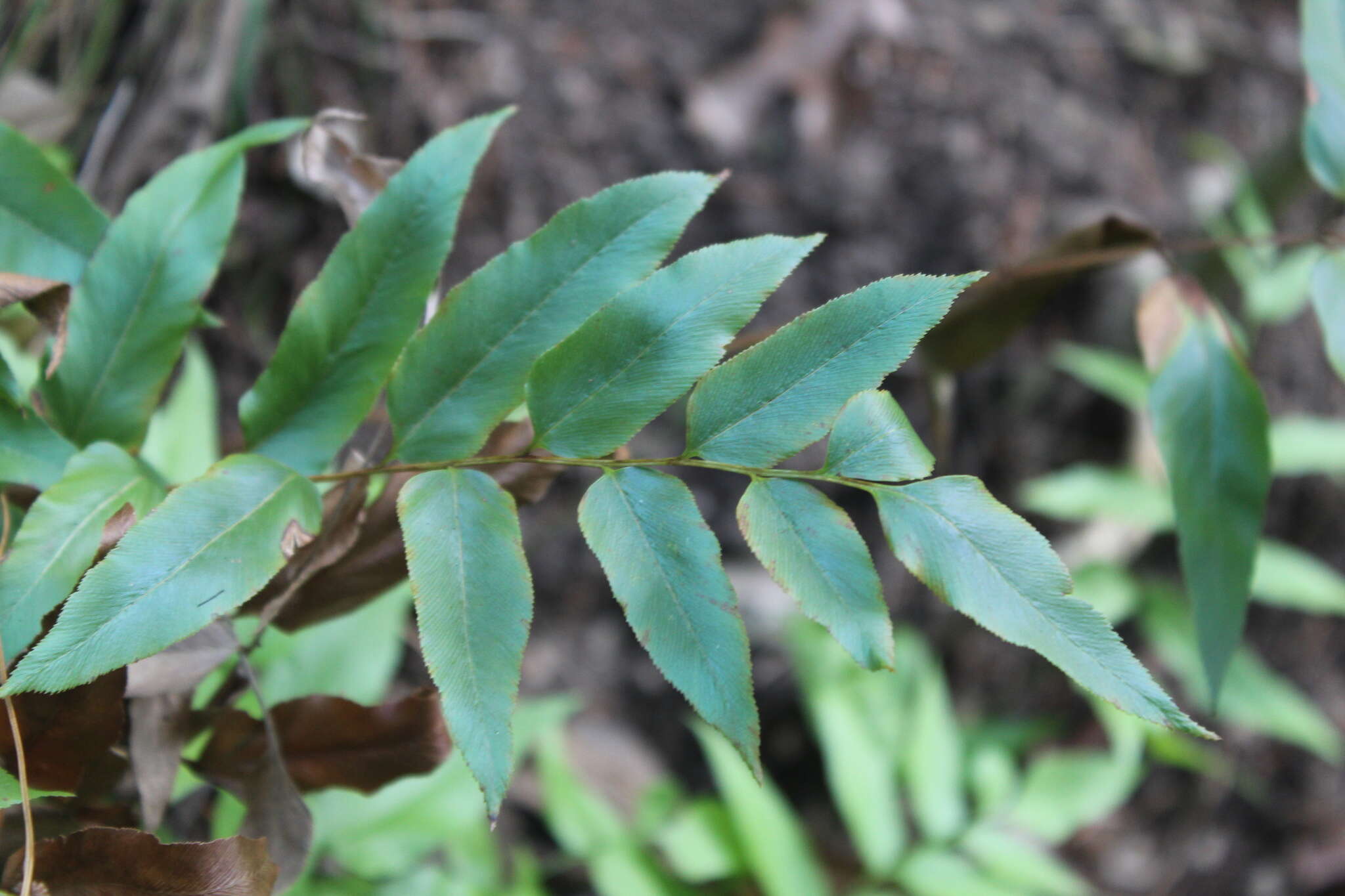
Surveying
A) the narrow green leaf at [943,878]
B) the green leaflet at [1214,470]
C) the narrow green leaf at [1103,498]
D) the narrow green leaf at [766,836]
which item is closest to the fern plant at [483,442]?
the green leaflet at [1214,470]

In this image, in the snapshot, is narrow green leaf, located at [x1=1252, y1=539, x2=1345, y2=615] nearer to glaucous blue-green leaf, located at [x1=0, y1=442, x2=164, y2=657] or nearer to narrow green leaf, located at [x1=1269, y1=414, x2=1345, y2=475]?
narrow green leaf, located at [x1=1269, y1=414, x2=1345, y2=475]

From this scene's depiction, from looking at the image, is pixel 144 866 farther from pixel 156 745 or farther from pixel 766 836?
pixel 766 836

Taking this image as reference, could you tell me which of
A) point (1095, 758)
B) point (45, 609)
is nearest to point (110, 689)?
point (45, 609)

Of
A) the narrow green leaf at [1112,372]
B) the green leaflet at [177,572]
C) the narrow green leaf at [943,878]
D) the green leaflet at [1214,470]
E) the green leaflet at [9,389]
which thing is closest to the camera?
the green leaflet at [177,572]

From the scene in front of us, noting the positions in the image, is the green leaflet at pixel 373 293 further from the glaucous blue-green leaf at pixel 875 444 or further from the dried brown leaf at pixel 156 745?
the glaucous blue-green leaf at pixel 875 444

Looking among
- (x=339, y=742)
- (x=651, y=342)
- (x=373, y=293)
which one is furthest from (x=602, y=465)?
→ (x=339, y=742)

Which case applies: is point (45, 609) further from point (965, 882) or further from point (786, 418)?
point (965, 882)

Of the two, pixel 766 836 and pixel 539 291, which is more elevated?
pixel 539 291
